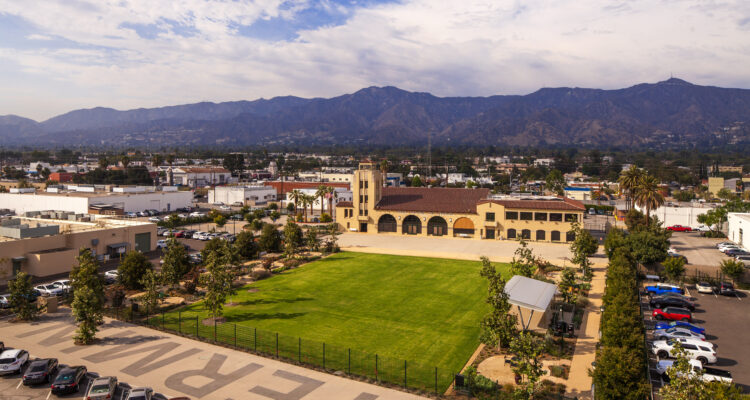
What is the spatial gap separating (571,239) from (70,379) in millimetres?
59985

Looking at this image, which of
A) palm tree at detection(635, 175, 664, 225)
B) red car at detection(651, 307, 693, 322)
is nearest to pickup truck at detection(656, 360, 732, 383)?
red car at detection(651, 307, 693, 322)

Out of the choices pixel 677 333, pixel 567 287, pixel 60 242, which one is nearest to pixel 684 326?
pixel 677 333

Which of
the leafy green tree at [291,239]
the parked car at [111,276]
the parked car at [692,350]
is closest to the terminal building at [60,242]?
the parked car at [111,276]

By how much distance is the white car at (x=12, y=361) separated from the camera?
23609 millimetres

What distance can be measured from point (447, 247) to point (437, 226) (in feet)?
30.7

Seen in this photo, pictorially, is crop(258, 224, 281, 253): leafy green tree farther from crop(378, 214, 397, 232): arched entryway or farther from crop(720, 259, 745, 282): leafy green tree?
crop(720, 259, 745, 282): leafy green tree

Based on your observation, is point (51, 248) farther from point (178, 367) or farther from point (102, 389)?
point (102, 389)

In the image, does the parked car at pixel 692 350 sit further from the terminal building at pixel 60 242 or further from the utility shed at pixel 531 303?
the terminal building at pixel 60 242

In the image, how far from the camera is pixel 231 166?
16925cm

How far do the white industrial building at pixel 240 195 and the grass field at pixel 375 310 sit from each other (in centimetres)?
5517

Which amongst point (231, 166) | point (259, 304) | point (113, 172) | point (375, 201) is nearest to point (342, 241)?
point (375, 201)

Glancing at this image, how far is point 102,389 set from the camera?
809 inches

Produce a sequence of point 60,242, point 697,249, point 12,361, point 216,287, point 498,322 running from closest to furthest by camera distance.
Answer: point 12,361, point 498,322, point 216,287, point 60,242, point 697,249

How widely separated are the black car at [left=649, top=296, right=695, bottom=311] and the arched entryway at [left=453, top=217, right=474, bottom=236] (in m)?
33.9
